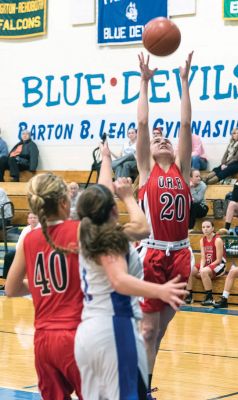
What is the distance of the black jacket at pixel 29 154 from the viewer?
17.6m

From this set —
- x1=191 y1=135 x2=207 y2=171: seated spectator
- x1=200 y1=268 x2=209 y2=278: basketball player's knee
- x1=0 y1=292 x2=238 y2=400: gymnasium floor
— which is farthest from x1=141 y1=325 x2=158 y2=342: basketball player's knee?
x1=191 y1=135 x2=207 y2=171: seated spectator

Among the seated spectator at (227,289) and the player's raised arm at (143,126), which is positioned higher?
the player's raised arm at (143,126)

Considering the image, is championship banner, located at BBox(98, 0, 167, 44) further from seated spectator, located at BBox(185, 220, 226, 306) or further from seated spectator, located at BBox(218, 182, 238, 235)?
seated spectator, located at BBox(185, 220, 226, 306)

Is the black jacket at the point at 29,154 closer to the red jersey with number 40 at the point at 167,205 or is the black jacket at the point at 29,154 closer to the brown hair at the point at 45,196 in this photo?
the red jersey with number 40 at the point at 167,205

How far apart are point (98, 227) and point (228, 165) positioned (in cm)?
1137

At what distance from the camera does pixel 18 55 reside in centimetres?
1878

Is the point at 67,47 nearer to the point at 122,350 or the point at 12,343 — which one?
the point at 12,343

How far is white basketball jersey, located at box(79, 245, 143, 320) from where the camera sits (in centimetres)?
382

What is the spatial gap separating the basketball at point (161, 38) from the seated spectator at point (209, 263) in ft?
19.4

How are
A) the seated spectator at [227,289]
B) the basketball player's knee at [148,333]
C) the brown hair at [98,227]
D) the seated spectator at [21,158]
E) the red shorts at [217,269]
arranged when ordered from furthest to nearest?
the seated spectator at [21,158]
the red shorts at [217,269]
the seated spectator at [227,289]
the basketball player's knee at [148,333]
the brown hair at [98,227]

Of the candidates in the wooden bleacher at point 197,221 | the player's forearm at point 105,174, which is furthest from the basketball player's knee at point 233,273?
the player's forearm at point 105,174

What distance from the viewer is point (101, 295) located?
3836 millimetres

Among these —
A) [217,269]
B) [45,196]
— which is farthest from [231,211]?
[45,196]

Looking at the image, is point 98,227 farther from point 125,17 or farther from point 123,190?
point 125,17
